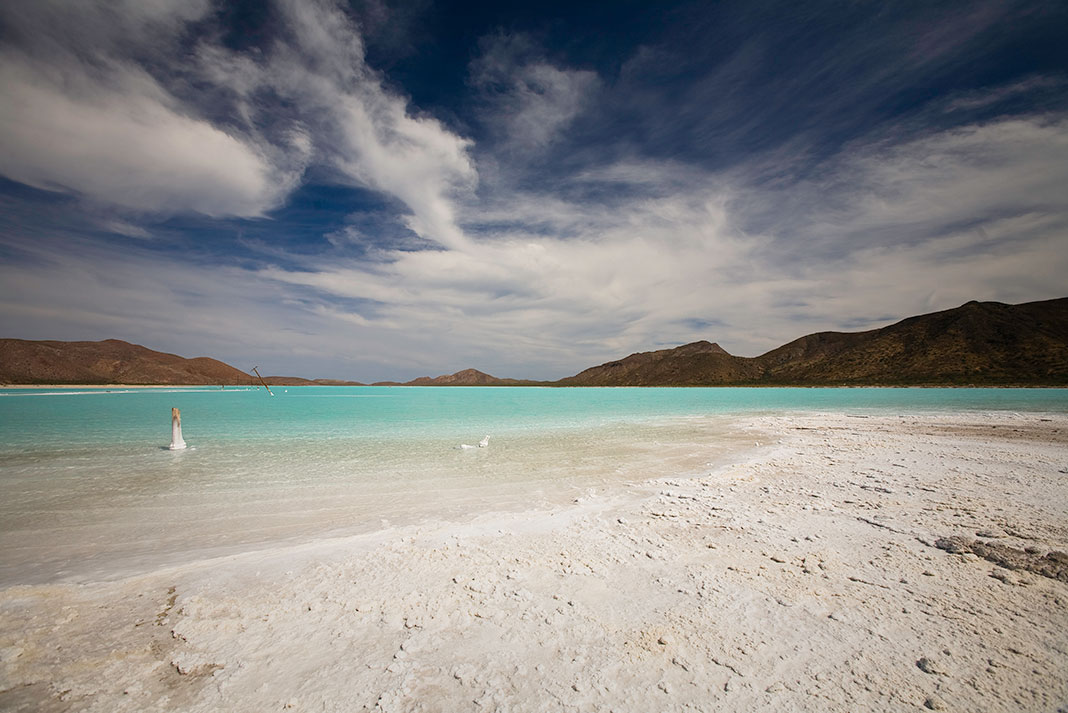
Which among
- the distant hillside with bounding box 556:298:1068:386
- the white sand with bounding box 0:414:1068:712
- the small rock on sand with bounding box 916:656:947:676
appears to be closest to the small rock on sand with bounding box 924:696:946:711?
the white sand with bounding box 0:414:1068:712

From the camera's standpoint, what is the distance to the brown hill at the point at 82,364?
139 meters

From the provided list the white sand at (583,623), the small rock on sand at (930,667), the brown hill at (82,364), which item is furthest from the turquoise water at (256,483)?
the brown hill at (82,364)

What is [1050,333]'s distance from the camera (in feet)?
359

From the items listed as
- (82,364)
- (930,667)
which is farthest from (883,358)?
(82,364)

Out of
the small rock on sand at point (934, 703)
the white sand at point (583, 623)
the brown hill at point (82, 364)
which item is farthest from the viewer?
the brown hill at point (82, 364)

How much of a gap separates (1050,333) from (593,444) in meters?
162

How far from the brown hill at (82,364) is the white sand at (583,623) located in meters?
193

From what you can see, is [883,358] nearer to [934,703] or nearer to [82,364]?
[934,703]

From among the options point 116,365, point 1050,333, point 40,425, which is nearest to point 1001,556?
point 40,425

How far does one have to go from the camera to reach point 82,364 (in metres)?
166

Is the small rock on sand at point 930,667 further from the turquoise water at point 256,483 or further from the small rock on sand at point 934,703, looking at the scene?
the turquoise water at point 256,483

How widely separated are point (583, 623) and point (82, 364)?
241081 mm

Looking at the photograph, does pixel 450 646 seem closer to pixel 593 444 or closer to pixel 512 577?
pixel 512 577

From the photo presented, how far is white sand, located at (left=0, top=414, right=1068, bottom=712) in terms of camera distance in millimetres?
3014
